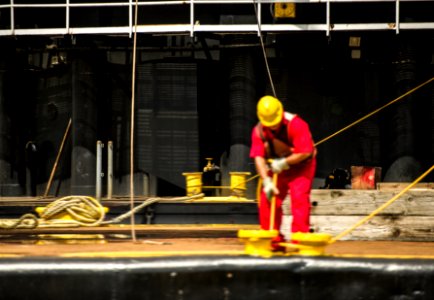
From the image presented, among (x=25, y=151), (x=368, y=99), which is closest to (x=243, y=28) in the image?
(x=368, y=99)

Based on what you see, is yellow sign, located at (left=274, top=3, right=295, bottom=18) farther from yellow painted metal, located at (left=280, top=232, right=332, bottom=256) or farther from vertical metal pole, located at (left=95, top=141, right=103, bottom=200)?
yellow painted metal, located at (left=280, top=232, right=332, bottom=256)

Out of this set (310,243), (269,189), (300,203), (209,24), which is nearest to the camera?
(310,243)

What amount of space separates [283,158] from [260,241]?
0.91m

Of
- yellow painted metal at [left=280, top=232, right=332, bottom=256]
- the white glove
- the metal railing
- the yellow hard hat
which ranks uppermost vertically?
the metal railing

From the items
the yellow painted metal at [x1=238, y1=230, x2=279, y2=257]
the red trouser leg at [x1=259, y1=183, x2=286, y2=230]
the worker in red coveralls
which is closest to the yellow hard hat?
the worker in red coveralls

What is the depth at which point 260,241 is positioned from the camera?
6082mm

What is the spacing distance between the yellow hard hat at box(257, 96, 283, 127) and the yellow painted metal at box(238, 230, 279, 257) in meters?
1.05

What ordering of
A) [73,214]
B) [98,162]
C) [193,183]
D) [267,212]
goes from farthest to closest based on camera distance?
[193,183] → [98,162] → [73,214] → [267,212]

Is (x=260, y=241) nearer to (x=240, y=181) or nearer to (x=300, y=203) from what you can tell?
(x=300, y=203)

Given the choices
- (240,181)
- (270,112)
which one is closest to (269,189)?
(270,112)

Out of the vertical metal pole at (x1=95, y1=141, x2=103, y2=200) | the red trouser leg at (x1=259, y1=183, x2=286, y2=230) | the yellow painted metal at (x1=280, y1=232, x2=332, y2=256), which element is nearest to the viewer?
the yellow painted metal at (x1=280, y1=232, x2=332, y2=256)

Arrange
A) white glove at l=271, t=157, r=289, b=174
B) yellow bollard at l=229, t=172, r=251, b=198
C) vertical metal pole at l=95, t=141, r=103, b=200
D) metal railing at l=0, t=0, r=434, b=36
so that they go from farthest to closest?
metal railing at l=0, t=0, r=434, b=36
yellow bollard at l=229, t=172, r=251, b=198
vertical metal pole at l=95, t=141, r=103, b=200
white glove at l=271, t=157, r=289, b=174

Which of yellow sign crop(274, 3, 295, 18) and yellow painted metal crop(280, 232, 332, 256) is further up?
yellow sign crop(274, 3, 295, 18)

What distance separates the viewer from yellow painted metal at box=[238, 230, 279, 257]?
6035 mm
